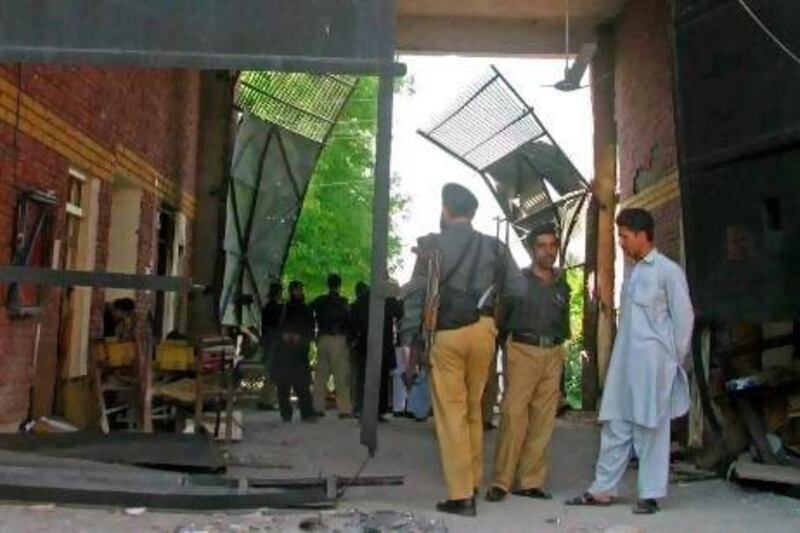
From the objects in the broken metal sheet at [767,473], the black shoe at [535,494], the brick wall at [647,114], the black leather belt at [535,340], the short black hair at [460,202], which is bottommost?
the black shoe at [535,494]

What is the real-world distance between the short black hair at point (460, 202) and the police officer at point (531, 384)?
25.1 inches

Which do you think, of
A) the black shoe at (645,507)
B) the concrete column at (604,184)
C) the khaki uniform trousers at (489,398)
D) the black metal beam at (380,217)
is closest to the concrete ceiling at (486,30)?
the concrete column at (604,184)

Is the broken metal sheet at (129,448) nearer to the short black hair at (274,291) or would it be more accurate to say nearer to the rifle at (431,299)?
the rifle at (431,299)

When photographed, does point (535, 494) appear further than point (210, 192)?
No

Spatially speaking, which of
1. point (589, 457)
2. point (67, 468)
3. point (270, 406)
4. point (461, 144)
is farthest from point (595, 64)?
point (67, 468)

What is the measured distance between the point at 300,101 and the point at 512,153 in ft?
11.2

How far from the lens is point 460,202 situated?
5965 millimetres

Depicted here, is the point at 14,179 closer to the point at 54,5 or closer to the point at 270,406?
the point at 54,5

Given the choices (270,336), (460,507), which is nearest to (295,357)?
(270,336)

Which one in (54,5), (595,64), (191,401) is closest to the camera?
(54,5)

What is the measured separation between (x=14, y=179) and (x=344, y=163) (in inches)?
728

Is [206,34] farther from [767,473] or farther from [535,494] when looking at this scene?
[767,473]

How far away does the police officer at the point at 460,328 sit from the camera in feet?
18.3

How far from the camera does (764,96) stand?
6.24 metres
